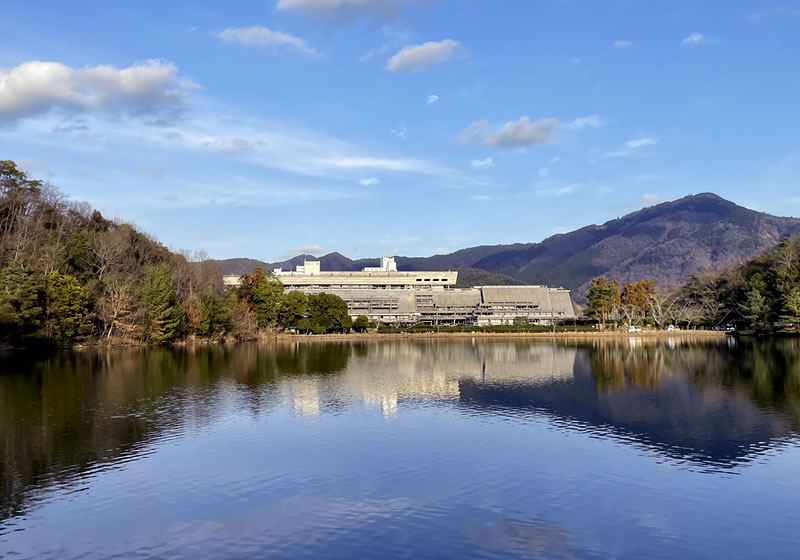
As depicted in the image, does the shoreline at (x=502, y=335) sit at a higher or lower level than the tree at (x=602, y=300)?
lower

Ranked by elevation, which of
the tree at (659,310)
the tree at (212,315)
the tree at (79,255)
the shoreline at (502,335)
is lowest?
the shoreline at (502,335)

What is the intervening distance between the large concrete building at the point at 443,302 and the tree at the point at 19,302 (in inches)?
3168

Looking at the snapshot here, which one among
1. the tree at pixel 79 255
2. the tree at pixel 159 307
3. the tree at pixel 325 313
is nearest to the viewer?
the tree at pixel 79 255

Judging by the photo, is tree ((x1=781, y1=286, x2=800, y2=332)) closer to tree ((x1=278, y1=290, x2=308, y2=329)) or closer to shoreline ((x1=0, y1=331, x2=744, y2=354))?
shoreline ((x1=0, y1=331, x2=744, y2=354))

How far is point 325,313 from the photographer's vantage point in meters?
96.1

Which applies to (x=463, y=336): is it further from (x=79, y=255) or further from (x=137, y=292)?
(x=79, y=255)

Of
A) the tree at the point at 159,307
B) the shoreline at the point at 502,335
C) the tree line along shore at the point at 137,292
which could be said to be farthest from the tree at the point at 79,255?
the shoreline at the point at 502,335

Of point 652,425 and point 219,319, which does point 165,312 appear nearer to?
point 219,319

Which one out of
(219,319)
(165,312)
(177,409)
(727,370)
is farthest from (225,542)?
(219,319)

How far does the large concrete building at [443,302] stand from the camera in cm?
13650

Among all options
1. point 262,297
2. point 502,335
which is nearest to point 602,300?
point 502,335

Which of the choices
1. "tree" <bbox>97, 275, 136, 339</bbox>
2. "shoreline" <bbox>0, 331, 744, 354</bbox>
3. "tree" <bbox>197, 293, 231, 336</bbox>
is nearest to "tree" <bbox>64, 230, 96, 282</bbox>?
"tree" <bbox>97, 275, 136, 339</bbox>

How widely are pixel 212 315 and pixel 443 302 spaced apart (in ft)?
233

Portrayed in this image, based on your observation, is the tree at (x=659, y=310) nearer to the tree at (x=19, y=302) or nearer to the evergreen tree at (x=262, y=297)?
the evergreen tree at (x=262, y=297)
